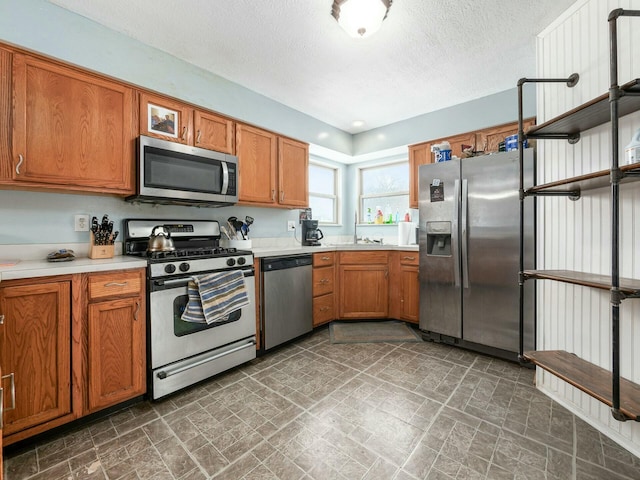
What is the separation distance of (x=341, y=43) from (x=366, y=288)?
7.96ft

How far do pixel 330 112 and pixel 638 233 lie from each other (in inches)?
117

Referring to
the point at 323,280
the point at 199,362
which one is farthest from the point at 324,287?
the point at 199,362

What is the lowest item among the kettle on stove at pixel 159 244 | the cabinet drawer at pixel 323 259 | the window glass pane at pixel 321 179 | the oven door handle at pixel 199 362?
the oven door handle at pixel 199 362

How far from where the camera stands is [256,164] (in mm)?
2959

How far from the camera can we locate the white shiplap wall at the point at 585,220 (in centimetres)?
148

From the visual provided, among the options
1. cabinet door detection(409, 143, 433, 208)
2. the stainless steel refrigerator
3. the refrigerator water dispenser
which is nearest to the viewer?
the stainless steel refrigerator

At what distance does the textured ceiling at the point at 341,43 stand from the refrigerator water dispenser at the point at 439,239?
141 cm

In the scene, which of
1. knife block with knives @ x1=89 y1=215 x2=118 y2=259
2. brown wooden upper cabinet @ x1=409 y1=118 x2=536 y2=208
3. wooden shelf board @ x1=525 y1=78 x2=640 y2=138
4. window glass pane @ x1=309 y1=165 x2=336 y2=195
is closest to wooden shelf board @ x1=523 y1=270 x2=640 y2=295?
wooden shelf board @ x1=525 y1=78 x2=640 y2=138

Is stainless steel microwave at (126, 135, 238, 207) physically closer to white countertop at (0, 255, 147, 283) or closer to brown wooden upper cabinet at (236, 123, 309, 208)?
brown wooden upper cabinet at (236, 123, 309, 208)

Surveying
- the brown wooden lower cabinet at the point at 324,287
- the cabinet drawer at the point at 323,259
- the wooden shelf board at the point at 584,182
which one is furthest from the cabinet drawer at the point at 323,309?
the wooden shelf board at the point at 584,182

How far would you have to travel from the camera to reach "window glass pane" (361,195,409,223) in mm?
4117

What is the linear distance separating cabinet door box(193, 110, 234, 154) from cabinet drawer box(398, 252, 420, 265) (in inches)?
83.7

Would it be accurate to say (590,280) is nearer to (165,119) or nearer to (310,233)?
(310,233)

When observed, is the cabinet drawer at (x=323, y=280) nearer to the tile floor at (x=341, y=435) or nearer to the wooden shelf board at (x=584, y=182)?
the tile floor at (x=341, y=435)
